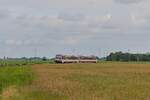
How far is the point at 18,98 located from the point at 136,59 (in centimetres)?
15497

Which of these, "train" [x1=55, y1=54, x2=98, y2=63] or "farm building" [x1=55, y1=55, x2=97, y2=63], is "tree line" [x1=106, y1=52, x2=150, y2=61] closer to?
"train" [x1=55, y1=54, x2=98, y2=63]

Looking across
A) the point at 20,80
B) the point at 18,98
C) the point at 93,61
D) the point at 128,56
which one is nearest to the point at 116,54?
the point at 128,56

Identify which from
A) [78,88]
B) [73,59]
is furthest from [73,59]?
[78,88]

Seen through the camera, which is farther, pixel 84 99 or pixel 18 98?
pixel 18 98

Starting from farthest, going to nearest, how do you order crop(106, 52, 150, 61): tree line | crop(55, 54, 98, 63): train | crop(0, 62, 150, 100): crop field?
crop(106, 52, 150, 61): tree line → crop(55, 54, 98, 63): train → crop(0, 62, 150, 100): crop field

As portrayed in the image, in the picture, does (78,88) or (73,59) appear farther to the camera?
(73,59)

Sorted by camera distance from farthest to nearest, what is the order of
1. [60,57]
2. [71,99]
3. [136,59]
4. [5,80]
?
[136,59] < [60,57] < [5,80] < [71,99]

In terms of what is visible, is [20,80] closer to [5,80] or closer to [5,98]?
[5,80]

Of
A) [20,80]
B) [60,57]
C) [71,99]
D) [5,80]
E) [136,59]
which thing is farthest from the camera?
[136,59]

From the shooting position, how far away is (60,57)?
14512cm

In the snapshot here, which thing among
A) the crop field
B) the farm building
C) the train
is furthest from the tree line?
the crop field

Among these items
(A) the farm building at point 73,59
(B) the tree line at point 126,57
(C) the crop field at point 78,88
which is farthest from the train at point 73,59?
(C) the crop field at point 78,88

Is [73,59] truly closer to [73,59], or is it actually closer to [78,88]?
[73,59]

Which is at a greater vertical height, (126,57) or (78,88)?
(126,57)
